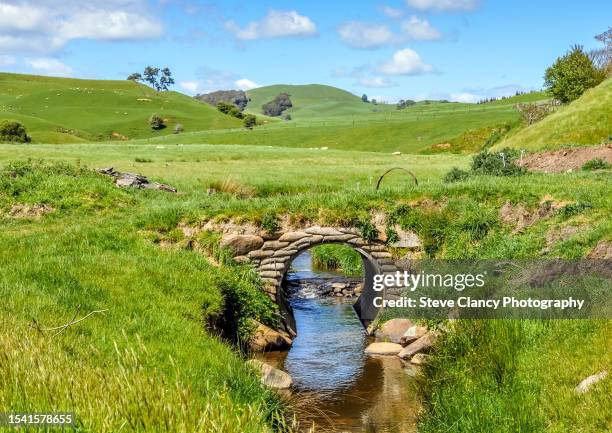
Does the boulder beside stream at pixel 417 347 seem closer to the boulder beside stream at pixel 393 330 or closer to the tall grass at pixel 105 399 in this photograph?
the boulder beside stream at pixel 393 330

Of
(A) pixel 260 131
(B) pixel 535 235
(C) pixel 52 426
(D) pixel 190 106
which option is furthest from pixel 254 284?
(D) pixel 190 106

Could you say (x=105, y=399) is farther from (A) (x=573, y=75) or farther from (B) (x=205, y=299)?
(A) (x=573, y=75)

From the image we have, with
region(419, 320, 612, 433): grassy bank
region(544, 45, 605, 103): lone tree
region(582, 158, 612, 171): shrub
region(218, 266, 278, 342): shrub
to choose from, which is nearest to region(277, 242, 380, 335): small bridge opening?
region(218, 266, 278, 342): shrub

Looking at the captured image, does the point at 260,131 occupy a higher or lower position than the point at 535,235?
higher

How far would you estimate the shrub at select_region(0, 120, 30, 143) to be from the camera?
9375 cm

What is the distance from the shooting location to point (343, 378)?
1783 centimetres

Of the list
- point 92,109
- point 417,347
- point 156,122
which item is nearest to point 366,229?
point 417,347

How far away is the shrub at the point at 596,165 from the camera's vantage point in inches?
1225

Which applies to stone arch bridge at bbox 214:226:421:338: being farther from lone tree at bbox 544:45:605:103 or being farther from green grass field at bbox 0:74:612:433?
lone tree at bbox 544:45:605:103

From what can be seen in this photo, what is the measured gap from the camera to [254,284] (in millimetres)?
20984

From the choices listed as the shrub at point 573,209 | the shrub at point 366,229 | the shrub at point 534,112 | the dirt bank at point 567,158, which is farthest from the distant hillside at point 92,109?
the shrub at point 573,209

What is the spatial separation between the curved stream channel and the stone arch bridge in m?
1.72

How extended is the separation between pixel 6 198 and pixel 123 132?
370 feet

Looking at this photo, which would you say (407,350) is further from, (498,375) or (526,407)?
(526,407)
